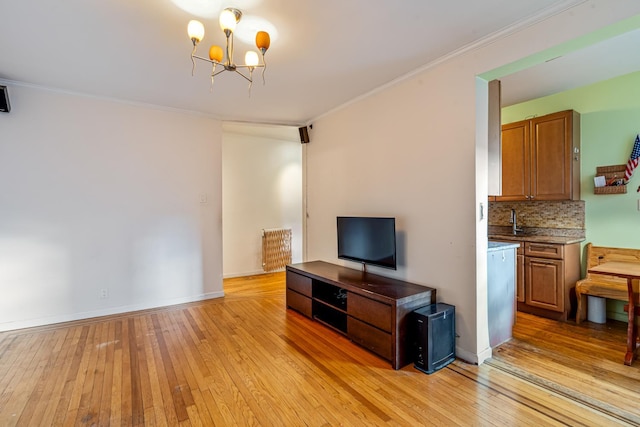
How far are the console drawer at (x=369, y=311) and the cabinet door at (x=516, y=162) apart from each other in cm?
267

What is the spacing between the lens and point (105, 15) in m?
2.09

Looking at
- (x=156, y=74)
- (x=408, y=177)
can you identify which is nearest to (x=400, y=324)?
(x=408, y=177)

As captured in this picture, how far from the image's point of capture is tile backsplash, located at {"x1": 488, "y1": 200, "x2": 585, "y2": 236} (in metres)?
3.71

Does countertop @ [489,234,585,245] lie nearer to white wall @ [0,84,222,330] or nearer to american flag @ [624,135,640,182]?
american flag @ [624,135,640,182]

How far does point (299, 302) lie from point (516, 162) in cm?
332

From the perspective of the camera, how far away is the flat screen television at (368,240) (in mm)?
3064

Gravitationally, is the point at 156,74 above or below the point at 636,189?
above

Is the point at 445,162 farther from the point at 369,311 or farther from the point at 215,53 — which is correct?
the point at 215,53

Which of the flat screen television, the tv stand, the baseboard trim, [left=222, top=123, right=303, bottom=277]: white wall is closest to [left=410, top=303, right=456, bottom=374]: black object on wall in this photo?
the tv stand

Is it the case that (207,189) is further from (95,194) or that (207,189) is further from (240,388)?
(240,388)

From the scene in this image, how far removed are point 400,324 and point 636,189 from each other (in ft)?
9.94

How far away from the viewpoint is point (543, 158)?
3734mm

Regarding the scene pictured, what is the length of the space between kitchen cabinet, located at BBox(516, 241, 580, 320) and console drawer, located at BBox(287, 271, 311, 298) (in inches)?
99.7

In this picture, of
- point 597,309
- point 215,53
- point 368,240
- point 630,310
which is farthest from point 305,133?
point 597,309
